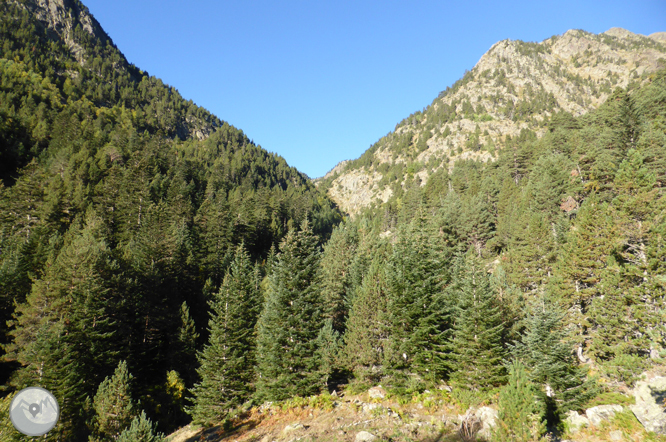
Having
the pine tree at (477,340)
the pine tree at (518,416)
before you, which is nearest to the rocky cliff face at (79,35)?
the pine tree at (477,340)

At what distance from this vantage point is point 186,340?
111ft

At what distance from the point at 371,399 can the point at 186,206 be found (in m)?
56.2

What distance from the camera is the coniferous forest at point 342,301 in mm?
19422

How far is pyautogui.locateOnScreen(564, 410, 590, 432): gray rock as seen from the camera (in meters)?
15.1

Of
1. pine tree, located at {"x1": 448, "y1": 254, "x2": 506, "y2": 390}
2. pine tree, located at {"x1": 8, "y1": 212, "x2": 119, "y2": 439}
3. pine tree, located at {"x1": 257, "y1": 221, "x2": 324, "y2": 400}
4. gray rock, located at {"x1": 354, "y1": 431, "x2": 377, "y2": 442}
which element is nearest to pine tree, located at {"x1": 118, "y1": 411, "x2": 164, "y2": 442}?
pine tree, located at {"x1": 257, "y1": 221, "x2": 324, "y2": 400}

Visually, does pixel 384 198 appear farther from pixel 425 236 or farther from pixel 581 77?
pixel 581 77

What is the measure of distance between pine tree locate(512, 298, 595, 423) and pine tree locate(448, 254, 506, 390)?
2.70 m

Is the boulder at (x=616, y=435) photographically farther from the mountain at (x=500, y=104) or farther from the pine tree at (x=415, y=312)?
the mountain at (x=500, y=104)

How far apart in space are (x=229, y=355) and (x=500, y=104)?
598ft

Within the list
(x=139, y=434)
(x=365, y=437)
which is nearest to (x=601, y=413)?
(x=365, y=437)

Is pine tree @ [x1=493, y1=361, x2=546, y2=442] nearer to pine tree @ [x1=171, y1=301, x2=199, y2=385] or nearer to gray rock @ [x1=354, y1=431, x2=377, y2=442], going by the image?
gray rock @ [x1=354, y1=431, x2=377, y2=442]

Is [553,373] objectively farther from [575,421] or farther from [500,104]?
[500,104]

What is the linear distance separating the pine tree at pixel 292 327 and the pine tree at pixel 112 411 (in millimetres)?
9097

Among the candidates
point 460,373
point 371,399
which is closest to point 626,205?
point 460,373
